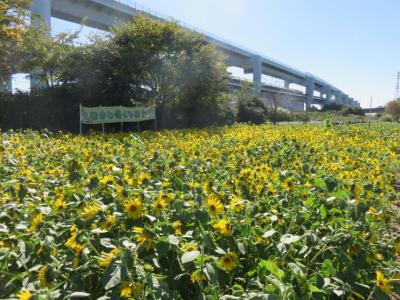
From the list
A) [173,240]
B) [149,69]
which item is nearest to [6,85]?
[149,69]

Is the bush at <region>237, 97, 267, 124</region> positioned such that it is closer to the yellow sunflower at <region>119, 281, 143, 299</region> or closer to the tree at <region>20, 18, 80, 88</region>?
the tree at <region>20, 18, 80, 88</region>

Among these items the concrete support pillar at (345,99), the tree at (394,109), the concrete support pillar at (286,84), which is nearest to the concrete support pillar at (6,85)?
the tree at (394,109)

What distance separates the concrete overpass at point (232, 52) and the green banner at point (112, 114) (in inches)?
147

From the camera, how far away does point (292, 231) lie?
2.23 m

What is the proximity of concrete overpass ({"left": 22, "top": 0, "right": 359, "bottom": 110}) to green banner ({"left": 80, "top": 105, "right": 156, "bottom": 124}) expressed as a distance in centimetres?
373

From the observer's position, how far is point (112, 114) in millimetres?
11234

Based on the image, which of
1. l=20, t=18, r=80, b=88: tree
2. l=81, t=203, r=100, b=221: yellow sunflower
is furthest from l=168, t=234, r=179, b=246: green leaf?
l=20, t=18, r=80, b=88: tree

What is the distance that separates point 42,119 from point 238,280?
12.8 m

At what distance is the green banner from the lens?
10.6 m

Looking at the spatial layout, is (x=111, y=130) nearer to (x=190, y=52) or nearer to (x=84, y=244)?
(x=190, y=52)

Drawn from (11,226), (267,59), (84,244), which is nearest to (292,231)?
(84,244)

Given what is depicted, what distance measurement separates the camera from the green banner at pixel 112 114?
→ 10.6 meters

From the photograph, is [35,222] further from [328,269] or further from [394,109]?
[394,109]

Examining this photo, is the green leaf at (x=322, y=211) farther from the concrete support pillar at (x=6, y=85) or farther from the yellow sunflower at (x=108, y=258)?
the concrete support pillar at (x=6, y=85)
